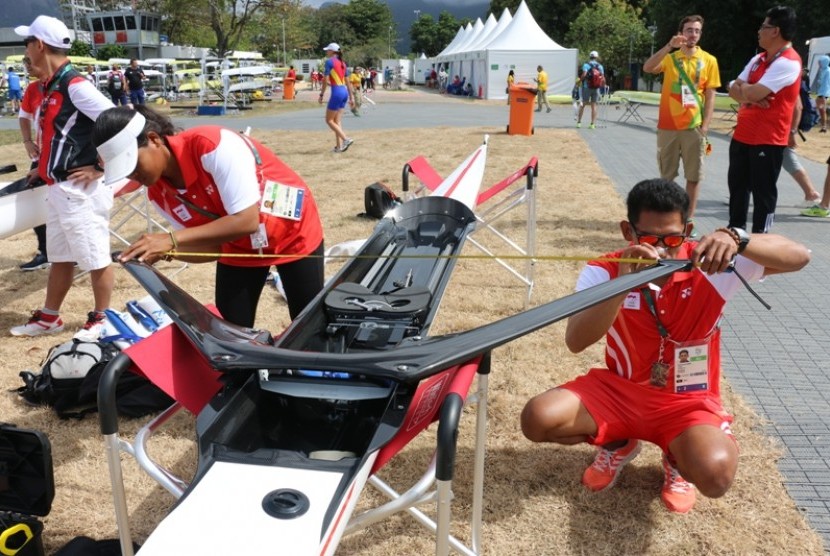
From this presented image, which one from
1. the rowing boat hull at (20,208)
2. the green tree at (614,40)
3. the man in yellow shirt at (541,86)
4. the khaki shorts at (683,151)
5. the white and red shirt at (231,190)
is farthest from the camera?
the green tree at (614,40)

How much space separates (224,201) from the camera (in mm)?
2484

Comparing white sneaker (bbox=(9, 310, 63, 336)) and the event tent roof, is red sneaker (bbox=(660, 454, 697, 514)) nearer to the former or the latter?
white sneaker (bbox=(9, 310, 63, 336))

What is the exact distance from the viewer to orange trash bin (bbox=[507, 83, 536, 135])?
1416 centimetres

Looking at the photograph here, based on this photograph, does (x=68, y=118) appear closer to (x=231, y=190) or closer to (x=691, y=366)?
(x=231, y=190)

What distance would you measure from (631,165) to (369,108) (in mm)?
15868

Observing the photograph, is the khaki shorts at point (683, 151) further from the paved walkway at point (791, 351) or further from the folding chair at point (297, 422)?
the folding chair at point (297, 422)

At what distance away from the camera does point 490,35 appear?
1344 inches

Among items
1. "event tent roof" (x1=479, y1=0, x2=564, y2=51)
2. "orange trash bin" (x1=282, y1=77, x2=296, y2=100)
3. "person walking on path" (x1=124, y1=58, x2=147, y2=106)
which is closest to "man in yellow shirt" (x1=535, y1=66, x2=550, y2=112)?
"event tent roof" (x1=479, y1=0, x2=564, y2=51)

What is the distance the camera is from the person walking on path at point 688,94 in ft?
18.6

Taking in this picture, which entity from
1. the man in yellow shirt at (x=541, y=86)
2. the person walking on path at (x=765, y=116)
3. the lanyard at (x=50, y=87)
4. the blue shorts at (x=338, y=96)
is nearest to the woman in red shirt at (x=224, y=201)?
the lanyard at (x=50, y=87)

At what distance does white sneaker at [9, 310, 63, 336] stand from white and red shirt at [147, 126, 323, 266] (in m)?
1.89

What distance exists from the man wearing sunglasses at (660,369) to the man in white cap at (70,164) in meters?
2.57

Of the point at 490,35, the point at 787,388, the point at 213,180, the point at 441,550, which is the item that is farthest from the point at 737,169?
the point at 490,35

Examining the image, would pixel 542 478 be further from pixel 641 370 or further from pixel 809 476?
pixel 809 476
